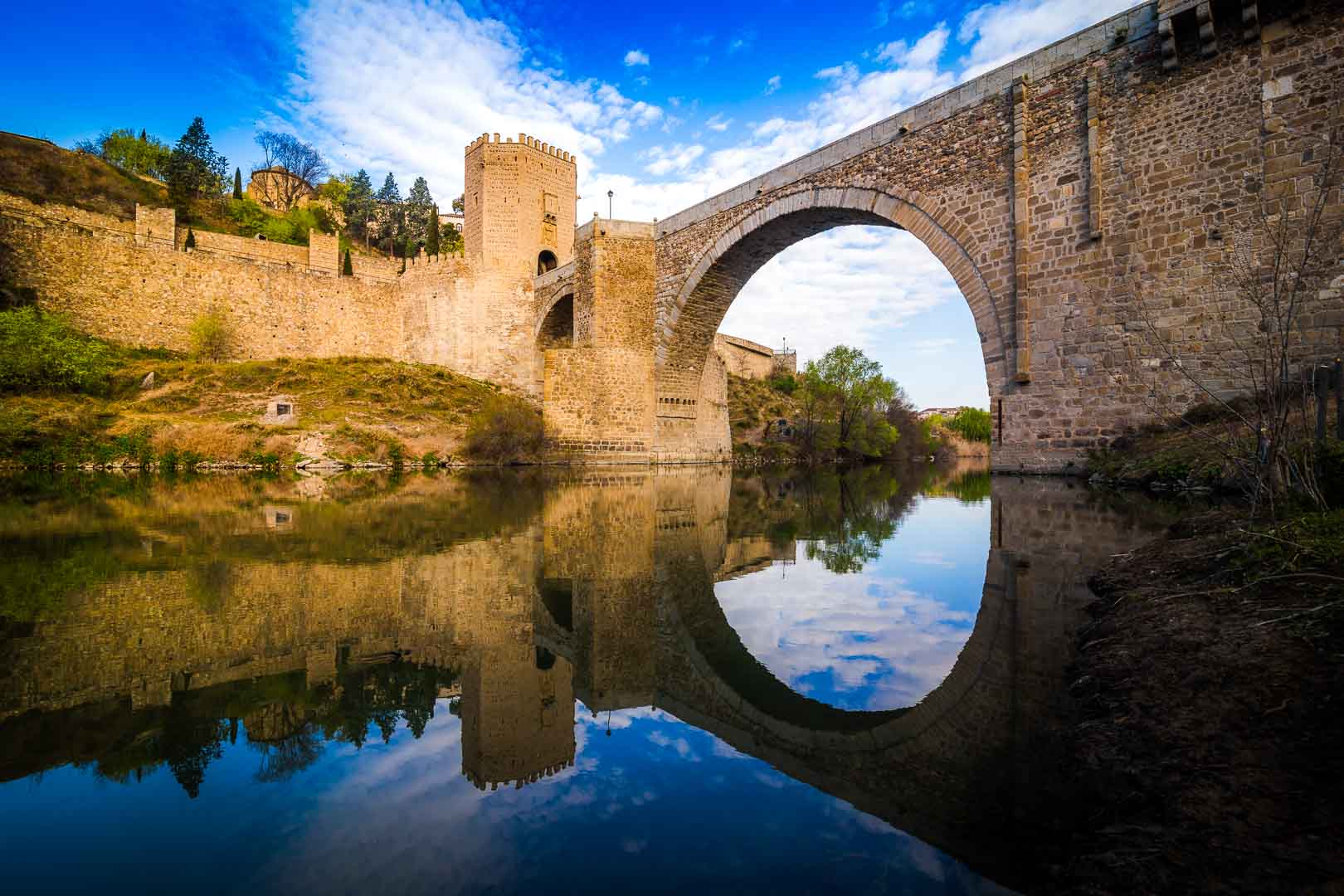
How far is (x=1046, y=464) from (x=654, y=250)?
1321 cm

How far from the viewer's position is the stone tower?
94.1 feet

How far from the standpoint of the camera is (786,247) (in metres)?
17.8

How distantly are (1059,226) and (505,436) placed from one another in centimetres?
1457

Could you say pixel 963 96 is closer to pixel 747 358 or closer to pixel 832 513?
pixel 832 513

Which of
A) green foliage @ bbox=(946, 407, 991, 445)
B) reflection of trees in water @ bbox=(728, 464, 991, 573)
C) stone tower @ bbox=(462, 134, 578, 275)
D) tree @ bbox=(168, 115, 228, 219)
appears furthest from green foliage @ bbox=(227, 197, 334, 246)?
green foliage @ bbox=(946, 407, 991, 445)

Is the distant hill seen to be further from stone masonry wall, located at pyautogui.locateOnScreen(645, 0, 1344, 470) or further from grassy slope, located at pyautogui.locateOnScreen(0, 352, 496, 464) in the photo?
stone masonry wall, located at pyautogui.locateOnScreen(645, 0, 1344, 470)

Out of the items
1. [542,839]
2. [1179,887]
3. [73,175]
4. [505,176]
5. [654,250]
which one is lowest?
[542,839]

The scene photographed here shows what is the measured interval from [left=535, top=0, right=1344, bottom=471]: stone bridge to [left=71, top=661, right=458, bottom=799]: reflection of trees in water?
6691mm

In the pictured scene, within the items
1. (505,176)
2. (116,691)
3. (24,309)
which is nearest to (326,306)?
(505,176)

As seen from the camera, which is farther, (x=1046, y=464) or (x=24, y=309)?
(x=24, y=309)

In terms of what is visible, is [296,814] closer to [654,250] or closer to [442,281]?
[654,250]

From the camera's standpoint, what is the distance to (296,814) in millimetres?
1513

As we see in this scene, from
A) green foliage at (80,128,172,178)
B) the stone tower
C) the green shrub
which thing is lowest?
the green shrub

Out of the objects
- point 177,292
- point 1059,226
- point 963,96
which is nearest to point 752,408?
point 963,96
